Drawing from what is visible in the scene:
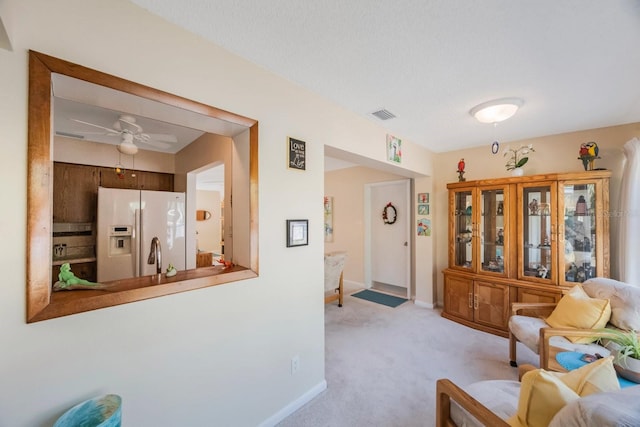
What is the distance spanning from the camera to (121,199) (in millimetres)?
2742

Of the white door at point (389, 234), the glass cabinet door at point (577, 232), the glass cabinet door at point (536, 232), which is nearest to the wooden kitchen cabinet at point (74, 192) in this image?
the white door at point (389, 234)

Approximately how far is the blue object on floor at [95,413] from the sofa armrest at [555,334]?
2.66 metres

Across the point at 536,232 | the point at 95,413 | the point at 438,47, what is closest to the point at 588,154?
the point at 536,232

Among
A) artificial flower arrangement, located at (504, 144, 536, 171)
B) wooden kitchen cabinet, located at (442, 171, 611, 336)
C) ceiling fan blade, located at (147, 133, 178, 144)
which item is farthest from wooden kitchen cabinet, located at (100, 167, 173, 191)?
artificial flower arrangement, located at (504, 144, 536, 171)

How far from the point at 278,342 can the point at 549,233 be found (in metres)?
3.32

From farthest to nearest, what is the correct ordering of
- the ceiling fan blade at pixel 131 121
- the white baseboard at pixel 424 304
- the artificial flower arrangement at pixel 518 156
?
the white baseboard at pixel 424 304
the artificial flower arrangement at pixel 518 156
the ceiling fan blade at pixel 131 121

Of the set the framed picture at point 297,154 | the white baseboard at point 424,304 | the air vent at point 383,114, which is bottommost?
the white baseboard at point 424,304

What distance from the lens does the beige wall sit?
9.15 feet

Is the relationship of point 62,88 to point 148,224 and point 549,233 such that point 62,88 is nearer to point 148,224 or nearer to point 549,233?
point 148,224

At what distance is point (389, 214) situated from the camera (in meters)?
4.84

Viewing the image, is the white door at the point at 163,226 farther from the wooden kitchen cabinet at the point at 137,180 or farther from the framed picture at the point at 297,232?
the framed picture at the point at 297,232

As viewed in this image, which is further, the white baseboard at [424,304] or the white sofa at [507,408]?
the white baseboard at [424,304]

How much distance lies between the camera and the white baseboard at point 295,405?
1.72 metres

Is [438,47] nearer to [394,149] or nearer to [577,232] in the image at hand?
[394,149]
